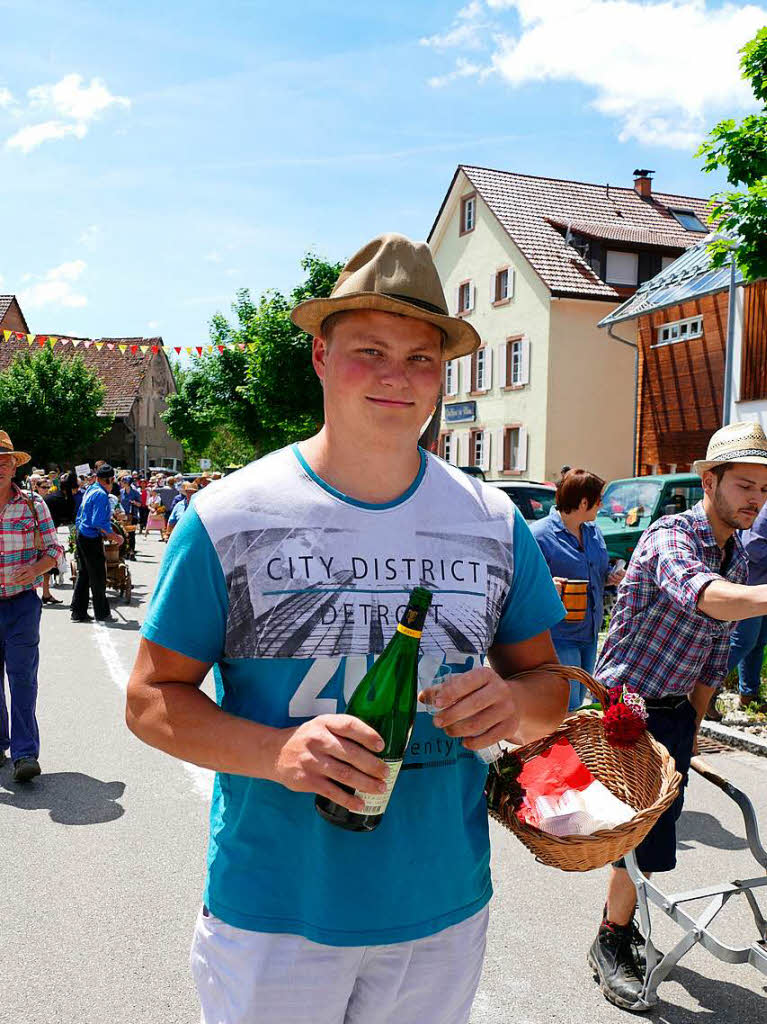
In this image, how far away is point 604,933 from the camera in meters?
3.62

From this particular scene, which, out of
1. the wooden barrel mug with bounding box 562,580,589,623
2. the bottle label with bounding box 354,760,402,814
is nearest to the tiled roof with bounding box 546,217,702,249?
the wooden barrel mug with bounding box 562,580,589,623

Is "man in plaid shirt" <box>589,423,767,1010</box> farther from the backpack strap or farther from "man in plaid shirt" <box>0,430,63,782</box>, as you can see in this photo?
the backpack strap

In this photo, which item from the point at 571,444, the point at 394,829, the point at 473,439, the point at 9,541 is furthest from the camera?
the point at 473,439

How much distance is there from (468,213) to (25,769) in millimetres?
31477

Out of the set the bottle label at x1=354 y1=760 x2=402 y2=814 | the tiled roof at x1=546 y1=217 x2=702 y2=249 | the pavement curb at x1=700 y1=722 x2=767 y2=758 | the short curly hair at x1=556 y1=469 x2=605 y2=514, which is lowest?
the pavement curb at x1=700 y1=722 x2=767 y2=758

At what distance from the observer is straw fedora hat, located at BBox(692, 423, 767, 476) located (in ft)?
10.7

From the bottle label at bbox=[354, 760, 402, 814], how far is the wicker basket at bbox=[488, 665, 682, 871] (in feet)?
1.57

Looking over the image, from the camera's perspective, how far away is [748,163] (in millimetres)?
10938

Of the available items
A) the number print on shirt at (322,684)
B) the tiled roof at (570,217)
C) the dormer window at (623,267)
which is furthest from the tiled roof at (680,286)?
the number print on shirt at (322,684)

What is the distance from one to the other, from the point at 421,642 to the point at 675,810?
2.26 meters

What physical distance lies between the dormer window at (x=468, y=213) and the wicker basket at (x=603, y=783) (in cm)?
3317

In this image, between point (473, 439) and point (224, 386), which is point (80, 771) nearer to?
point (473, 439)

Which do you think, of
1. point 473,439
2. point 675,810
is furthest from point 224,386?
point 675,810

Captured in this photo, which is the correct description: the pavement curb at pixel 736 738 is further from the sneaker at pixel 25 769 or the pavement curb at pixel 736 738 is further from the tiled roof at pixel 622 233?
the tiled roof at pixel 622 233
